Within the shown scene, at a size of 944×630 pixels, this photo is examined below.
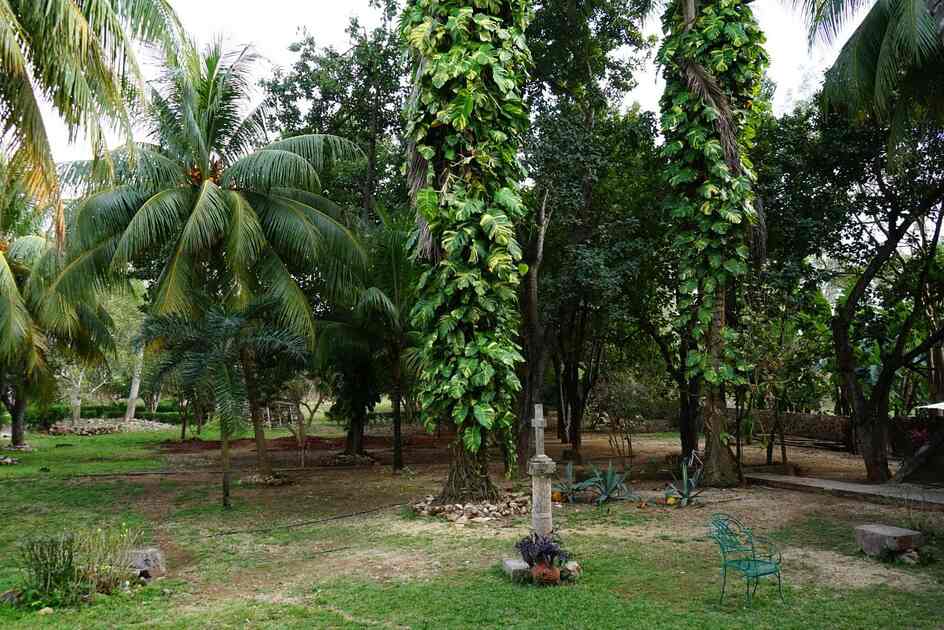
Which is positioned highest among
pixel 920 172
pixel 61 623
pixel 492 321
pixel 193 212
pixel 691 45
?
pixel 691 45

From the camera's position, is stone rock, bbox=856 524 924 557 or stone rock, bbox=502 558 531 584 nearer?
stone rock, bbox=502 558 531 584

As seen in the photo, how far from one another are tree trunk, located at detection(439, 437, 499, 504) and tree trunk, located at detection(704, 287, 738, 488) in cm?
438

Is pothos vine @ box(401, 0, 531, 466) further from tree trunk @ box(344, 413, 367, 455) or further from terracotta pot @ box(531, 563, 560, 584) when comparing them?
tree trunk @ box(344, 413, 367, 455)

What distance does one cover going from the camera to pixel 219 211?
12867 mm

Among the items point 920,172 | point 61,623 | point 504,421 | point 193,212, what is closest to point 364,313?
point 193,212

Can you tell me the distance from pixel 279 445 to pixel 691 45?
1786 centimetres

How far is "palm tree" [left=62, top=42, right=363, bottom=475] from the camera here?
12.8m

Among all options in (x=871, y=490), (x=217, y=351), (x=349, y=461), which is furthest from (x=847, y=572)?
(x=349, y=461)

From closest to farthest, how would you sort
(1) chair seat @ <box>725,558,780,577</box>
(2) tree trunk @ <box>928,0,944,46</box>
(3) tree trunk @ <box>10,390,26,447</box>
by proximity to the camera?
(1) chair seat @ <box>725,558,780,577</box> → (2) tree trunk @ <box>928,0,944,46</box> → (3) tree trunk @ <box>10,390,26,447</box>

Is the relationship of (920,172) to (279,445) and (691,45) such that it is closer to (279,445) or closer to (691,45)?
(691,45)

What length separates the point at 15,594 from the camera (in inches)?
253

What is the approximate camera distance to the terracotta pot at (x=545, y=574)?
674 cm

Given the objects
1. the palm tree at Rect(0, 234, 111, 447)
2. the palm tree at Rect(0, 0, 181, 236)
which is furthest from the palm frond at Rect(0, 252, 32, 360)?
the palm tree at Rect(0, 0, 181, 236)

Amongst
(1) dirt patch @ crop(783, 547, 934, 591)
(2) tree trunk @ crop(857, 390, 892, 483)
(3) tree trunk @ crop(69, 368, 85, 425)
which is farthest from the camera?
(3) tree trunk @ crop(69, 368, 85, 425)
